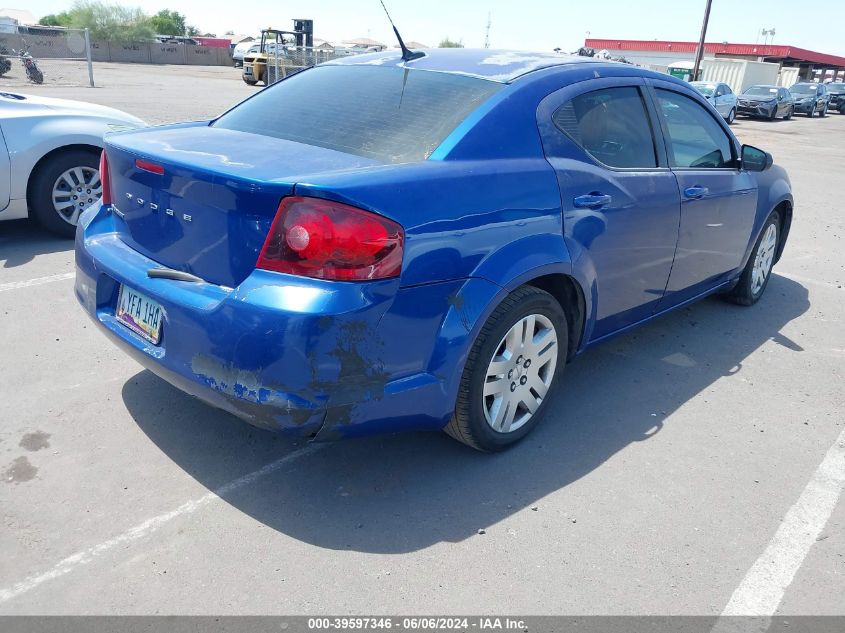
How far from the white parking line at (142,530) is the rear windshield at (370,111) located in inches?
54.7

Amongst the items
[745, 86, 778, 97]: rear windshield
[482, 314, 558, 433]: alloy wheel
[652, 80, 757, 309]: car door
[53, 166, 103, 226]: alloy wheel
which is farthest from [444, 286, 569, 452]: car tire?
[745, 86, 778, 97]: rear windshield

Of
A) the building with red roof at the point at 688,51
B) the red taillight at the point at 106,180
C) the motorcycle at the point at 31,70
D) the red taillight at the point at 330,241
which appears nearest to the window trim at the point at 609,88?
the red taillight at the point at 330,241

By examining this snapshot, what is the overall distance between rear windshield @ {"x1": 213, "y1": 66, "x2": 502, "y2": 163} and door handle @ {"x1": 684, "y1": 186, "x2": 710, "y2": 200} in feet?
4.81

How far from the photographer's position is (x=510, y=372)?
316 cm

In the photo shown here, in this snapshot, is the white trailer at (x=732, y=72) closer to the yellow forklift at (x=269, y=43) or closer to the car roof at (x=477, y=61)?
the yellow forklift at (x=269, y=43)

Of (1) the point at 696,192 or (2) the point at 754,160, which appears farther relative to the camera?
(2) the point at 754,160

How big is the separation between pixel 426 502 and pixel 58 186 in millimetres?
4671

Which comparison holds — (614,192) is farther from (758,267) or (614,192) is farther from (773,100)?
(773,100)

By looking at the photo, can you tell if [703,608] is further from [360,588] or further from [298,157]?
[298,157]

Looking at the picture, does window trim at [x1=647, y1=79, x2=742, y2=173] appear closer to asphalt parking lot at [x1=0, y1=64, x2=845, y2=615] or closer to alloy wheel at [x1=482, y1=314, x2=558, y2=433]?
asphalt parking lot at [x1=0, y1=64, x2=845, y2=615]

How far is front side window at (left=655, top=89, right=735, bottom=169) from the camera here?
160 inches

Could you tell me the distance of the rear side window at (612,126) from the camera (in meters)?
3.43

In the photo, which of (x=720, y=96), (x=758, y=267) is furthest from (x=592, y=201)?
(x=720, y=96)

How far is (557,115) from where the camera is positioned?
334 cm
